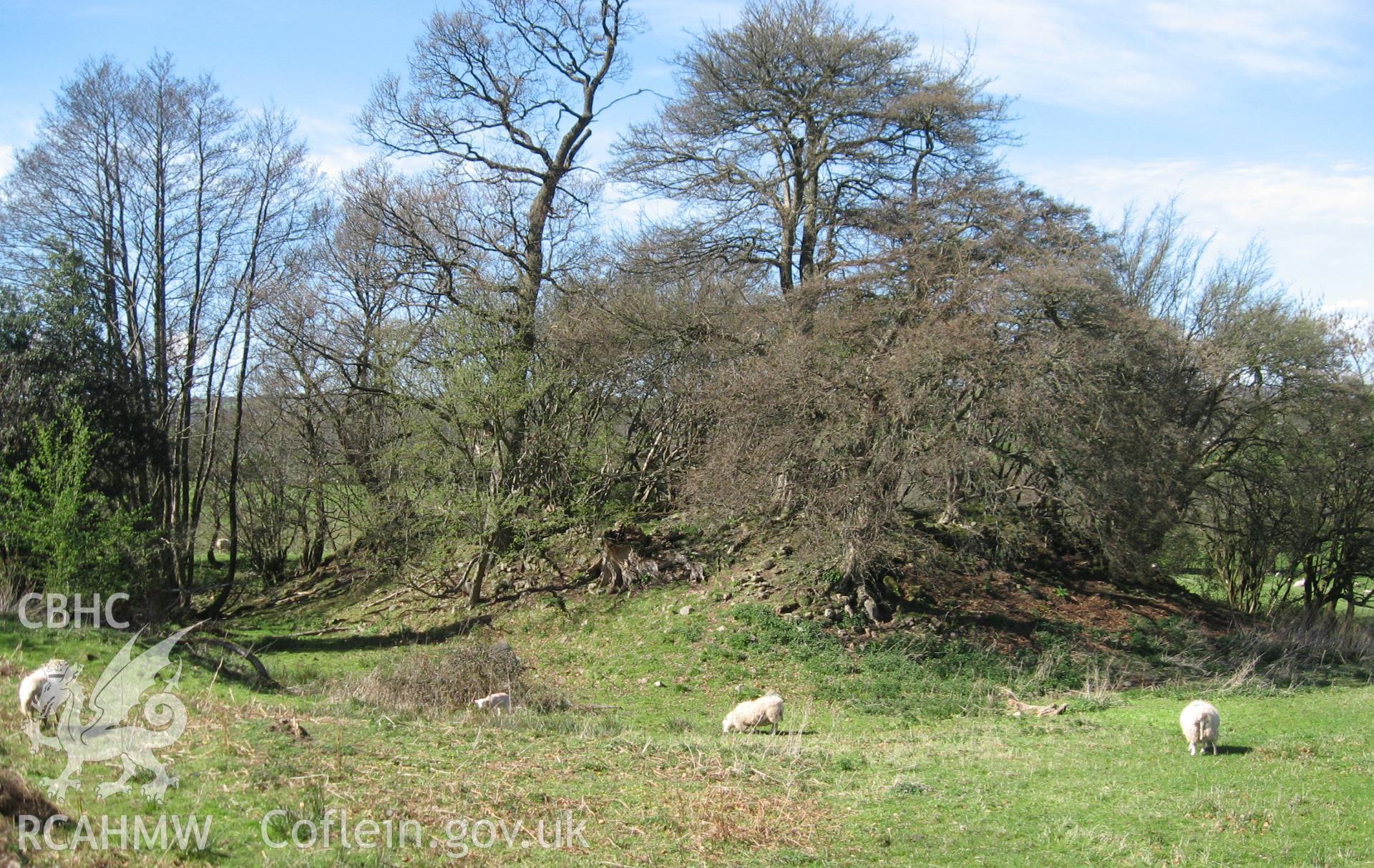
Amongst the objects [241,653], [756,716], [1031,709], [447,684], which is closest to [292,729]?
[447,684]

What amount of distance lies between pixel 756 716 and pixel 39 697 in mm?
7789

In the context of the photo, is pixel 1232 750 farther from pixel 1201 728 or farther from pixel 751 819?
pixel 751 819

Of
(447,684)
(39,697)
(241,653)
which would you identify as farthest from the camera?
(241,653)

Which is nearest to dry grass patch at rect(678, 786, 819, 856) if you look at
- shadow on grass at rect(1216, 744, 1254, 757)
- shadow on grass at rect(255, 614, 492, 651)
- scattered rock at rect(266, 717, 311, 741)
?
scattered rock at rect(266, 717, 311, 741)

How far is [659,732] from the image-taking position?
11.9m

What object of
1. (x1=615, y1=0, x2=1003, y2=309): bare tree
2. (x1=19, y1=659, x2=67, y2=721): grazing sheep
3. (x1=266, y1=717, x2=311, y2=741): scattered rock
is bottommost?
(x1=266, y1=717, x2=311, y2=741): scattered rock

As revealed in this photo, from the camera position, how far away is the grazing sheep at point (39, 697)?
7.68m

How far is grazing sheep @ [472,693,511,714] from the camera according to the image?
1152cm

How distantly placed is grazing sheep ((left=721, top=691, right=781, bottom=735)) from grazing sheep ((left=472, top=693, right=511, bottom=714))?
2842 millimetres

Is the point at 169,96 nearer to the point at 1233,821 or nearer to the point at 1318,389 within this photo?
the point at 1233,821

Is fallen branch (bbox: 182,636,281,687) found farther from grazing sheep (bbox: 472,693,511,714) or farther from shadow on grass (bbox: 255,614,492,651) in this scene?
shadow on grass (bbox: 255,614,492,651)

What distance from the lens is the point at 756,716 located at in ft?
39.5

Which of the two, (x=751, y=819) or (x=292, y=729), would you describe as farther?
(x=292, y=729)

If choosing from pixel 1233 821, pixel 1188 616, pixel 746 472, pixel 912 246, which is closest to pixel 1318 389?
pixel 1188 616
